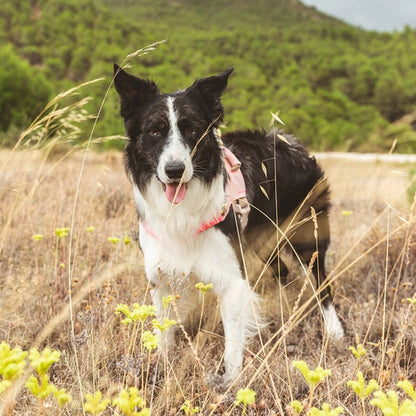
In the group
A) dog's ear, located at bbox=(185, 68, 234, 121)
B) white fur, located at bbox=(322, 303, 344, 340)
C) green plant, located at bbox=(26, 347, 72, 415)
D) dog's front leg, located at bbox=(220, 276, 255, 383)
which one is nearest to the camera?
green plant, located at bbox=(26, 347, 72, 415)

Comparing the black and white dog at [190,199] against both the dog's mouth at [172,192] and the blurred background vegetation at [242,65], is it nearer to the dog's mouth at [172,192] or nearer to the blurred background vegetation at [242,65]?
the dog's mouth at [172,192]

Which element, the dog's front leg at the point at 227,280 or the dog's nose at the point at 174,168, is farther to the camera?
the dog's front leg at the point at 227,280

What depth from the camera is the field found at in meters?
1.61

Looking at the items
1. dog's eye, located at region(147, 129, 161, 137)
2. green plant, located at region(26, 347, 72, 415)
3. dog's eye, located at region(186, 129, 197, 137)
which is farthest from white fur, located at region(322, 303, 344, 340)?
green plant, located at region(26, 347, 72, 415)

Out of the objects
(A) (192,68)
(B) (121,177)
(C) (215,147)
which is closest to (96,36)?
(A) (192,68)

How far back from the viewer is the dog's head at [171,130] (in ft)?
7.13

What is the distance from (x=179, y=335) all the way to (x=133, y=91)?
162cm

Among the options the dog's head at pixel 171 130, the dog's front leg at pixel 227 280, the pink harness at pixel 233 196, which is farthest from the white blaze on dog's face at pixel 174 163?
the dog's front leg at pixel 227 280

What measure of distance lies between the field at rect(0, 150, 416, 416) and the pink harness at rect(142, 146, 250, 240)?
0.27 m

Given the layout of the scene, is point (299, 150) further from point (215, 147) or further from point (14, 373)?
point (14, 373)

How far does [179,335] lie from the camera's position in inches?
105

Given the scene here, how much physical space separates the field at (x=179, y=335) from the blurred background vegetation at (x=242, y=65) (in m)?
16.3

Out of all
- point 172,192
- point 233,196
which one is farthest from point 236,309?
point 172,192

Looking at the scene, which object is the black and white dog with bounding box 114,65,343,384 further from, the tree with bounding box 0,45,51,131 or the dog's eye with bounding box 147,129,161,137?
the tree with bounding box 0,45,51,131
